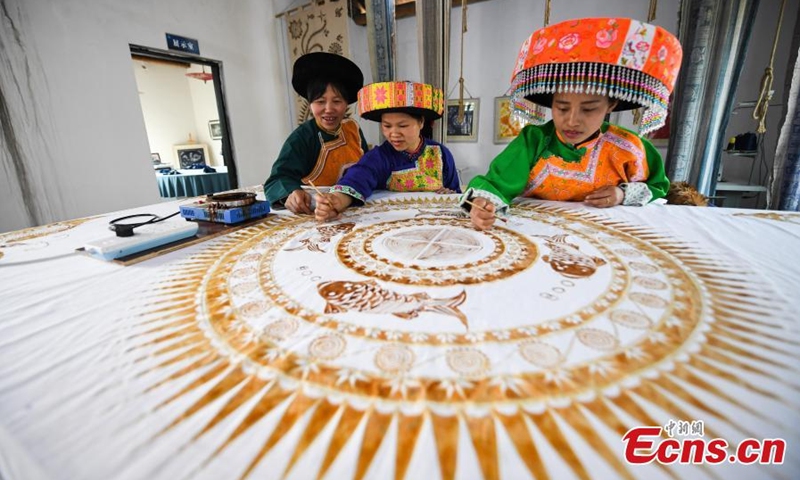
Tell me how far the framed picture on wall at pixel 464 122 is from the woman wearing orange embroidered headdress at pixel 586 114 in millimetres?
2850

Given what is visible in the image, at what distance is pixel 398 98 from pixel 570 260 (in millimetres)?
957

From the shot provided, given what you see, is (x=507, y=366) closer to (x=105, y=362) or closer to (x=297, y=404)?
(x=297, y=404)

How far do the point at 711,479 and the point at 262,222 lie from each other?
1.11 meters

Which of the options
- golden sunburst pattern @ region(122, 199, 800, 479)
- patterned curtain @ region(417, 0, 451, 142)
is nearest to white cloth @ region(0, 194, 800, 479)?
golden sunburst pattern @ region(122, 199, 800, 479)

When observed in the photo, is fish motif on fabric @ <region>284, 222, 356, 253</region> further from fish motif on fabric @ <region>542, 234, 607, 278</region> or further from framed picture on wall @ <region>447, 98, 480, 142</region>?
framed picture on wall @ <region>447, 98, 480, 142</region>

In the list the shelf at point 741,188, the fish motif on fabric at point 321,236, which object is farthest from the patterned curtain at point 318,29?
the shelf at point 741,188

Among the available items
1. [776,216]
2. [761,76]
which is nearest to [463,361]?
[776,216]

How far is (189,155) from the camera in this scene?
24.3 feet

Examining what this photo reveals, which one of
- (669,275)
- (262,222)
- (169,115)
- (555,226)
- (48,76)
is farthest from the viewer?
(169,115)

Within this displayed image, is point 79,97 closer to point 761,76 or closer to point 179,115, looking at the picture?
point 179,115

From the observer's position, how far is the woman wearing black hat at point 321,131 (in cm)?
152

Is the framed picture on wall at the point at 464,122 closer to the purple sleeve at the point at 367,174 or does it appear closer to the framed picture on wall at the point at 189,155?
the purple sleeve at the point at 367,174

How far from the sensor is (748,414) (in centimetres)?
30

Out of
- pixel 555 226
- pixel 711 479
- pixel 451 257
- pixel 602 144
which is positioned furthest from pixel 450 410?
pixel 602 144
